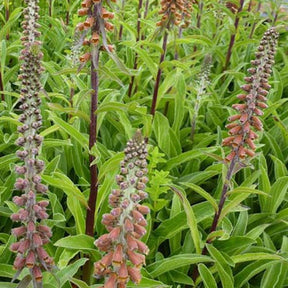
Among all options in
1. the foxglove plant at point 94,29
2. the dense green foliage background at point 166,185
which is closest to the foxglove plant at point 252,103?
the dense green foliage background at point 166,185

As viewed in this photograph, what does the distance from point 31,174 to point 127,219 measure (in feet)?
2.05

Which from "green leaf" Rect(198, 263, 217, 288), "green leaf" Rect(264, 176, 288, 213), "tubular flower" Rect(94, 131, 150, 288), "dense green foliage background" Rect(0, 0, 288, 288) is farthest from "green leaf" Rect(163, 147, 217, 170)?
"tubular flower" Rect(94, 131, 150, 288)

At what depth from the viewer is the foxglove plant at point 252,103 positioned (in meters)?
3.45

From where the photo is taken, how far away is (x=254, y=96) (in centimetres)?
355

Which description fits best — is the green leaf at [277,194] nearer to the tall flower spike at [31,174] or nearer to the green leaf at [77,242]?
the green leaf at [77,242]

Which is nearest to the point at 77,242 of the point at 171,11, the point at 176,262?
the point at 176,262

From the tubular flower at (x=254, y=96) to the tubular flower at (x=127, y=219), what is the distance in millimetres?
1442

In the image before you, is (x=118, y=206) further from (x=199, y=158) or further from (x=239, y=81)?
(x=239, y=81)

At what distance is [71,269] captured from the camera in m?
3.42

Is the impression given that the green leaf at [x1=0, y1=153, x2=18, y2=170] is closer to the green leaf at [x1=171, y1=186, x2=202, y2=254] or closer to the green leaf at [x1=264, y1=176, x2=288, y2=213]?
the green leaf at [x1=171, y1=186, x2=202, y2=254]

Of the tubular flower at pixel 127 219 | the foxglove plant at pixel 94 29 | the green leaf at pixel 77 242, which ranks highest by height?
the foxglove plant at pixel 94 29

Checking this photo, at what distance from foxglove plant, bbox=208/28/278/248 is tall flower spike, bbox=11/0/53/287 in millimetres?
1731

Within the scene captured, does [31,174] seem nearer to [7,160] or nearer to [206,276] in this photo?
[206,276]

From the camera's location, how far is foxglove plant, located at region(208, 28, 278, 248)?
11.3 ft
